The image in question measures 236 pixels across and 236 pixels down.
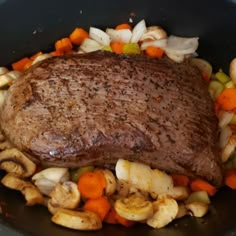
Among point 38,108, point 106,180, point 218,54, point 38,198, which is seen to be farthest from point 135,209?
point 218,54

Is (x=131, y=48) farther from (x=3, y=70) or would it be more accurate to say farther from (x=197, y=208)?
(x=197, y=208)

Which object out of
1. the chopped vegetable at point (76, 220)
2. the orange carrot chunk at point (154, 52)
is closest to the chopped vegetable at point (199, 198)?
the chopped vegetable at point (76, 220)

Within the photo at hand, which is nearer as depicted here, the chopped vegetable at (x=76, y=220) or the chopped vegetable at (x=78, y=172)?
the chopped vegetable at (x=76, y=220)

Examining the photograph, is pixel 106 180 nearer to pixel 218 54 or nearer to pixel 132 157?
pixel 132 157

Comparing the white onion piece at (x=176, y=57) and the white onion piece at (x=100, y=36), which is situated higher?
the white onion piece at (x=100, y=36)

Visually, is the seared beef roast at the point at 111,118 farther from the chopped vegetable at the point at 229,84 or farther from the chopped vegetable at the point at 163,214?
the chopped vegetable at the point at 229,84

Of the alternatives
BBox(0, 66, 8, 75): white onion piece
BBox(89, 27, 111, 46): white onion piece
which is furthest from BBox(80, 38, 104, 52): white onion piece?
BBox(0, 66, 8, 75): white onion piece
